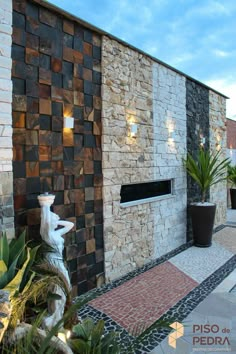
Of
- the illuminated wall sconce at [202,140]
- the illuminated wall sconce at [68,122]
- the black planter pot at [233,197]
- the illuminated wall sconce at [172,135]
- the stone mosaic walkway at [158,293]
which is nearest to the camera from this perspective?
the stone mosaic walkway at [158,293]

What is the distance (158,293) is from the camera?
366cm

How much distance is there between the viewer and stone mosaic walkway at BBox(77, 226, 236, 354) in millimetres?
2873

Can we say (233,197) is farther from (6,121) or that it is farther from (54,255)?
(6,121)

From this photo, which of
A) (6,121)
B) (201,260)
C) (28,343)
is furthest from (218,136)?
(28,343)

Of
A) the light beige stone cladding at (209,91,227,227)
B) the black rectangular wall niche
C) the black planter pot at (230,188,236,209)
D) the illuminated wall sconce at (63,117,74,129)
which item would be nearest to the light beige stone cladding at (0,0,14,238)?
the illuminated wall sconce at (63,117,74,129)

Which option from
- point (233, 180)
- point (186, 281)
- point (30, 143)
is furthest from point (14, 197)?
point (233, 180)

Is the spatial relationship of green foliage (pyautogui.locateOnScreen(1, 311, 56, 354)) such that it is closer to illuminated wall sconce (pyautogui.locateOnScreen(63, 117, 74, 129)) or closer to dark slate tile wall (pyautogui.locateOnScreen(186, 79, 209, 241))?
illuminated wall sconce (pyautogui.locateOnScreen(63, 117, 74, 129))

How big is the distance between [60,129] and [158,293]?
246 centimetres

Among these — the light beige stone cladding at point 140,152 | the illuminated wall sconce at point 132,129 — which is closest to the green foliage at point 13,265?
the light beige stone cladding at point 140,152

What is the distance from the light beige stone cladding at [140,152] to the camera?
13.3 feet

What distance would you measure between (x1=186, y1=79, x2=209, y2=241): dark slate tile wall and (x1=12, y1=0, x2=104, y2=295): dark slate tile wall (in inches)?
114

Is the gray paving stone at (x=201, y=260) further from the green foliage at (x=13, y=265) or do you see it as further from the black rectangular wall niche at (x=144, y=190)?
the green foliage at (x=13, y=265)

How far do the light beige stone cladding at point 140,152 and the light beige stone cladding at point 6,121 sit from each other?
143 centimetres

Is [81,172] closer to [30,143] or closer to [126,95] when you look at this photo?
[30,143]
